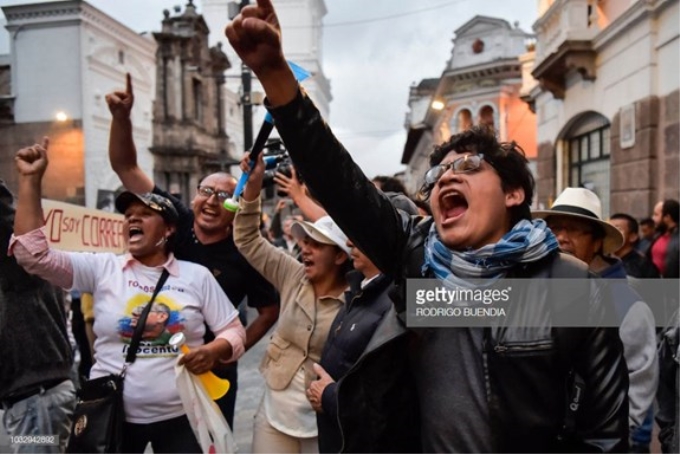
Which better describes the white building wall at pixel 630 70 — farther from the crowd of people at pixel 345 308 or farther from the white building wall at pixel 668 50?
the crowd of people at pixel 345 308

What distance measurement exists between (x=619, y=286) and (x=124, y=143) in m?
2.48

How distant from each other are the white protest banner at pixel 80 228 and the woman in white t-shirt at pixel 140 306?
34.7 inches

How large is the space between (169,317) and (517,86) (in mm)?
14149

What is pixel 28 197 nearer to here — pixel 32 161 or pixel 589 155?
pixel 32 161

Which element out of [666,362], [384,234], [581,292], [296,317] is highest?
[384,234]

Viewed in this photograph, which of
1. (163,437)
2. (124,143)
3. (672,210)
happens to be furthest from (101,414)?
(672,210)

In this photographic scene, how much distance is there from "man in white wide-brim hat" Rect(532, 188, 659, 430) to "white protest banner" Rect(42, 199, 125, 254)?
277cm

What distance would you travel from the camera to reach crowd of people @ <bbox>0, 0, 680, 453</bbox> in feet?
4.77

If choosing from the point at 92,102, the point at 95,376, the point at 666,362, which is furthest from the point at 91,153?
the point at 666,362

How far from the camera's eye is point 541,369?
145cm

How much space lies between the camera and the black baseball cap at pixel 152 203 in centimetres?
281

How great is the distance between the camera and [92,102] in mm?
12656

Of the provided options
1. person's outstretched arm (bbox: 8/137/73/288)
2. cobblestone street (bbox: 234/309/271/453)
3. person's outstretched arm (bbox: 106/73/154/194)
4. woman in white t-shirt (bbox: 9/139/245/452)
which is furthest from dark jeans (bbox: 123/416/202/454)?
cobblestone street (bbox: 234/309/271/453)

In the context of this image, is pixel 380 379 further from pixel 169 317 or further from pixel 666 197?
pixel 666 197
